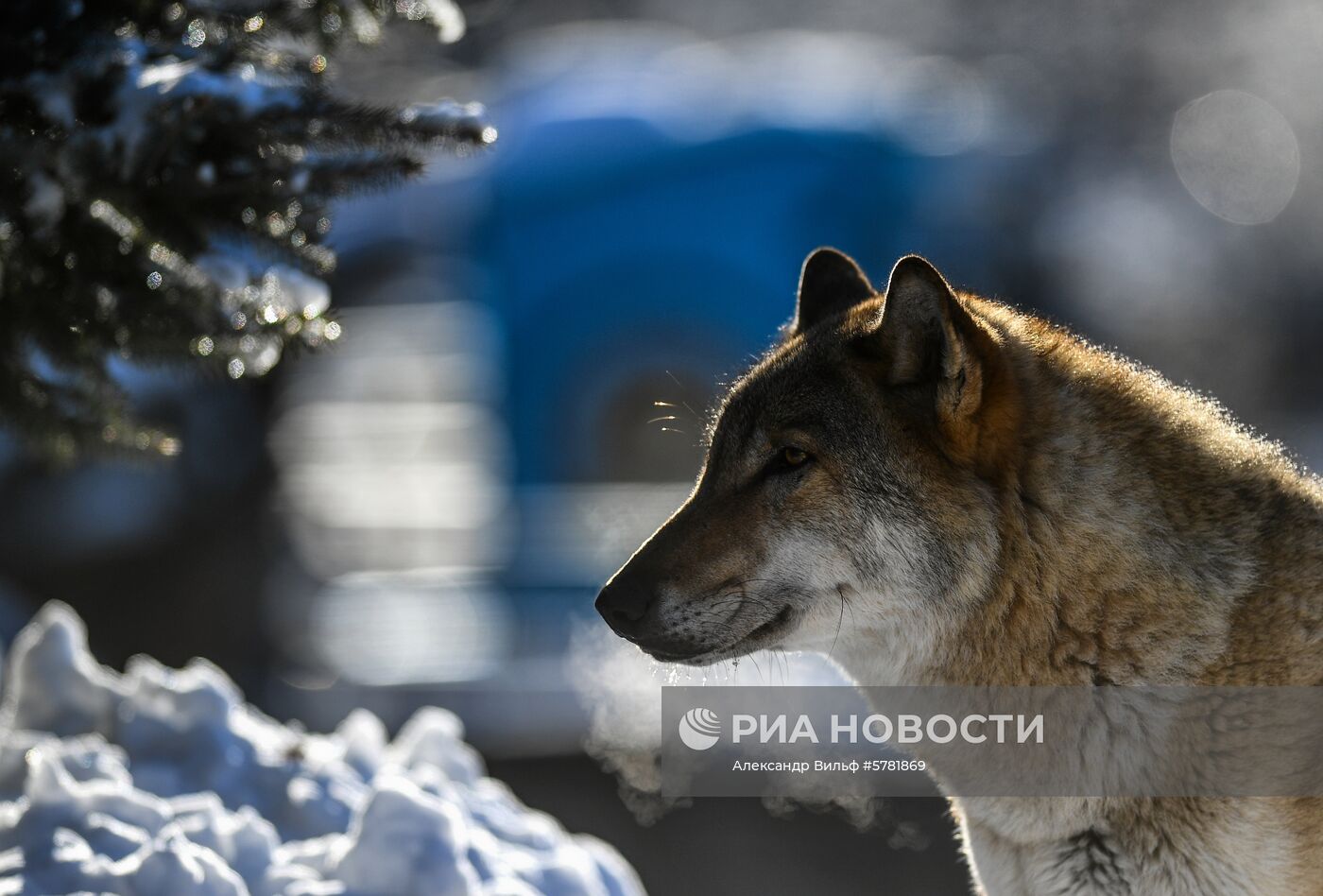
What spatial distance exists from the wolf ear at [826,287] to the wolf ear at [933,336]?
2.25 ft

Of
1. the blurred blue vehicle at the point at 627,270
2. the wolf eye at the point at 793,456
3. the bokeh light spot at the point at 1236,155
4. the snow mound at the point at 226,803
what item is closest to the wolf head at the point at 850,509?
the wolf eye at the point at 793,456

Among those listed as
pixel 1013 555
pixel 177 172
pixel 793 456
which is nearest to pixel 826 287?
pixel 793 456

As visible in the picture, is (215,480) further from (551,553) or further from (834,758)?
(834,758)

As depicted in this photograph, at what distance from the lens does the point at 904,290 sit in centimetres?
279

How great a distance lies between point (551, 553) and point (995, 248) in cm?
396

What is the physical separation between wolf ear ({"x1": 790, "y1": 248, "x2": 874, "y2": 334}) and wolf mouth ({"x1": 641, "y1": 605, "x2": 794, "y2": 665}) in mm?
928

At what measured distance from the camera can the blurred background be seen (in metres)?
8.12

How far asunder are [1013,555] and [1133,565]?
25cm

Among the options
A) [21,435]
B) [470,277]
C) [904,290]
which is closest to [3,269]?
[21,435]

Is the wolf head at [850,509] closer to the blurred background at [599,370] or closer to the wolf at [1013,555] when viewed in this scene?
the wolf at [1013,555]

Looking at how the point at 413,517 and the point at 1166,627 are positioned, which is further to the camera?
the point at 413,517

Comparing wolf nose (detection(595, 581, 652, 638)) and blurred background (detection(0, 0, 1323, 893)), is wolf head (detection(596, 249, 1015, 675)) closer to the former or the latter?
wolf nose (detection(595, 581, 652, 638))

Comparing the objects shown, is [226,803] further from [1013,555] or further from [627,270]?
[627,270]

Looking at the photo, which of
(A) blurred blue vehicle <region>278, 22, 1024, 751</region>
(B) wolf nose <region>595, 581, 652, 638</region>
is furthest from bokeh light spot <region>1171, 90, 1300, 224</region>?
(B) wolf nose <region>595, 581, 652, 638</region>
